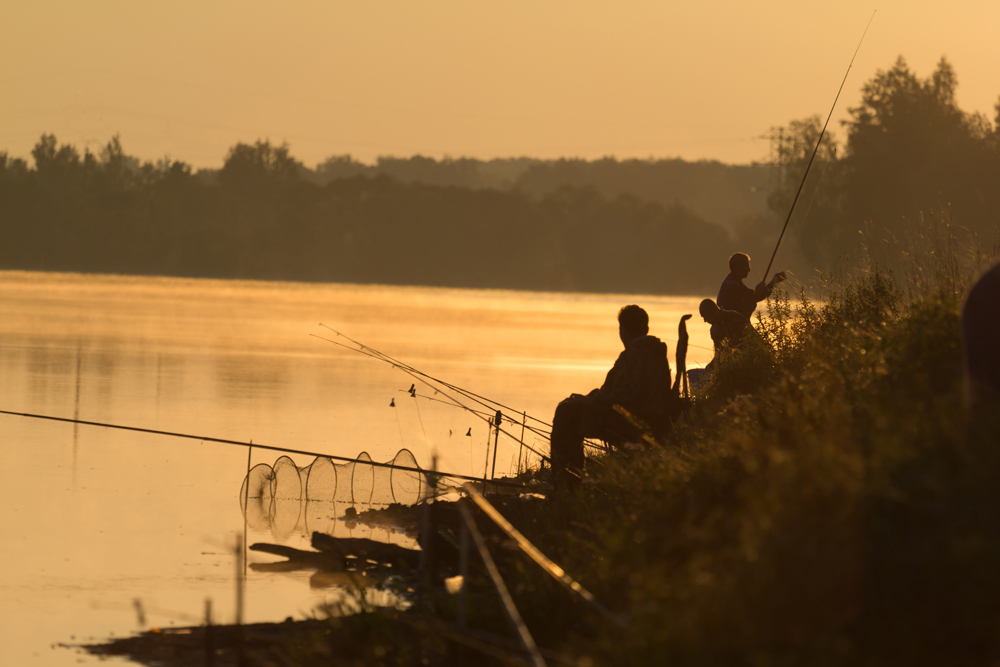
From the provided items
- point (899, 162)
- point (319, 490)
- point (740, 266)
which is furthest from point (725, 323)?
point (899, 162)

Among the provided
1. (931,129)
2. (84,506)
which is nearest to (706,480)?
(84,506)

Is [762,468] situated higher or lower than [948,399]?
lower

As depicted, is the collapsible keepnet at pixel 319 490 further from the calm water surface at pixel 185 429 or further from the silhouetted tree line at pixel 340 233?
the silhouetted tree line at pixel 340 233

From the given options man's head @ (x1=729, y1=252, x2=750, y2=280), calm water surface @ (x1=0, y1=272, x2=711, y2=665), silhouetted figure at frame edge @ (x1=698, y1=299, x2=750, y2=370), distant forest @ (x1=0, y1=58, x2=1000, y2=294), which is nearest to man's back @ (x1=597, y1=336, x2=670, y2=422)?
calm water surface @ (x1=0, y1=272, x2=711, y2=665)

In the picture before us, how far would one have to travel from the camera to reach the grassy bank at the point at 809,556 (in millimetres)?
3459

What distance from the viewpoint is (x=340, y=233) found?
112000mm

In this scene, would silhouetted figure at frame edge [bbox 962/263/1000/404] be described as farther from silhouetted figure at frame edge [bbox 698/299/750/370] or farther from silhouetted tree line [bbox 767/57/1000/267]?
silhouetted tree line [bbox 767/57/1000/267]

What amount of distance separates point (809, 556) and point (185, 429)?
1375cm

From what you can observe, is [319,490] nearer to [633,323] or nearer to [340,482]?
[340,482]

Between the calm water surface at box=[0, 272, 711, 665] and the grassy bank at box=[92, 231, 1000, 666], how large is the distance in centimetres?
119

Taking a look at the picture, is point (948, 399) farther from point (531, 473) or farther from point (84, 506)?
point (84, 506)

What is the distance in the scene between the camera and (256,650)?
6.04 m

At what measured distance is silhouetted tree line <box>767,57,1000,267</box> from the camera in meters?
51.2

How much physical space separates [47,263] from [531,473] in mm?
108077
